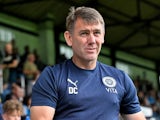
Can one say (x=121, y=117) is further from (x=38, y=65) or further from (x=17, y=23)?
(x=17, y=23)

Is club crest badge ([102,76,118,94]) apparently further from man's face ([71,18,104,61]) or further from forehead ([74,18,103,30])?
forehead ([74,18,103,30])

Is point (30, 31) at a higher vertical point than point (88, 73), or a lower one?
higher

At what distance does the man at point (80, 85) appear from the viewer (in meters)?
2.12

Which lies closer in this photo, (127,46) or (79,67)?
(79,67)

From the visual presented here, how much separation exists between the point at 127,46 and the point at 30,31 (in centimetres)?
554

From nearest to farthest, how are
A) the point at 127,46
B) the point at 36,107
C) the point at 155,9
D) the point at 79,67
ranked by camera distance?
the point at 36,107
the point at 79,67
the point at 155,9
the point at 127,46

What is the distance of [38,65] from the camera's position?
38.0ft

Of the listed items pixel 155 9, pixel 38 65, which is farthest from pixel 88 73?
pixel 155 9

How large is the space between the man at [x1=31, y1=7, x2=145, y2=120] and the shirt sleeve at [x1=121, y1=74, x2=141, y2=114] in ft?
0.11

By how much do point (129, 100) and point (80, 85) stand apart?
0.28 metres

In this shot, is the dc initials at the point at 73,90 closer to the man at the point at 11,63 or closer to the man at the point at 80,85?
the man at the point at 80,85

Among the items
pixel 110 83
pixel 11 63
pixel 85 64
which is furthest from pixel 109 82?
pixel 11 63

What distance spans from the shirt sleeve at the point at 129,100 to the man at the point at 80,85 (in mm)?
35

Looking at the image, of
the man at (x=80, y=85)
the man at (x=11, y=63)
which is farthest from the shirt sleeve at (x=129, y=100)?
the man at (x=11, y=63)
